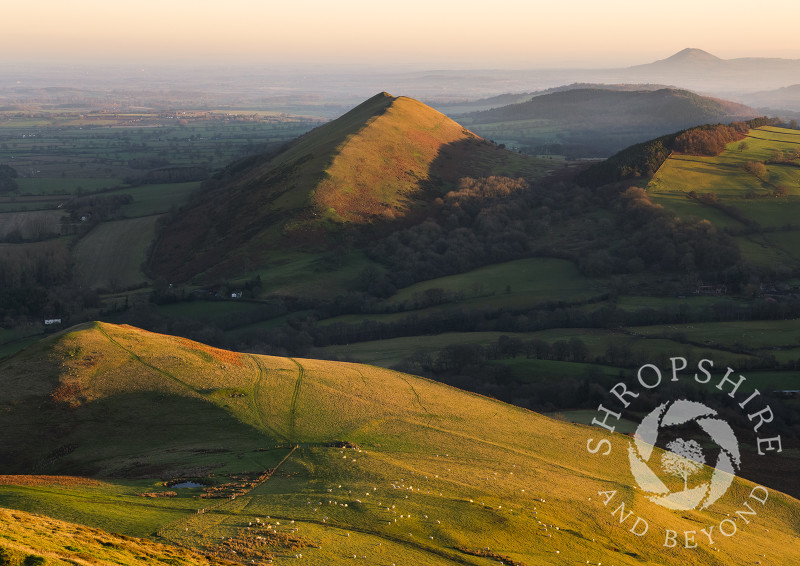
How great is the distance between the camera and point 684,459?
53938 millimetres

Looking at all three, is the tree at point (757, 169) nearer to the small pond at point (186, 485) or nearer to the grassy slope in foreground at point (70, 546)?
the small pond at point (186, 485)

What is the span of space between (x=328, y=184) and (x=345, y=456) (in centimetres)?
11425

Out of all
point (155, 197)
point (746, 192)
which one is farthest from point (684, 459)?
point (155, 197)

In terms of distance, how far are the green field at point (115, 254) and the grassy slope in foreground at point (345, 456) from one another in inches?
3052

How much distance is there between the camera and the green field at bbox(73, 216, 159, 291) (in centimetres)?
12744

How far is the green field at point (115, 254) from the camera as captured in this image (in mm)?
127438

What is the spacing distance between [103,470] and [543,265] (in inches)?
3950

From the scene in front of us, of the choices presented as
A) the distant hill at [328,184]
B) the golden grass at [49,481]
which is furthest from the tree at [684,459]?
the distant hill at [328,184]

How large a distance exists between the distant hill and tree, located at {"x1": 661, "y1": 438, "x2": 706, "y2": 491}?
85.5 m

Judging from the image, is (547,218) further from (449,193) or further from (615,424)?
(615,424)

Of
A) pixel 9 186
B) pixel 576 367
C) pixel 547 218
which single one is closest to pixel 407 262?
pixel 547 218

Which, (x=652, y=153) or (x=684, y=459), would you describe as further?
(x=652, y=153)

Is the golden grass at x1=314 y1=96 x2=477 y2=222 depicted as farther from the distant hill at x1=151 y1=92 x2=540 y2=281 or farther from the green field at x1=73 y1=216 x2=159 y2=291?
the green field at x1=73 y1=216 x2=159 y2=291

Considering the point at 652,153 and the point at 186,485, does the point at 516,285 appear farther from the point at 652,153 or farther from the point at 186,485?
the point at 186,485
